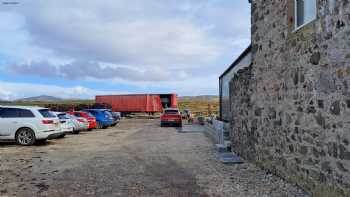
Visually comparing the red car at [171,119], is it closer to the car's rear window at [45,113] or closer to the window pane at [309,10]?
the car's rear window at [45,113]

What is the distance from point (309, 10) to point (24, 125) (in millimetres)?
12793

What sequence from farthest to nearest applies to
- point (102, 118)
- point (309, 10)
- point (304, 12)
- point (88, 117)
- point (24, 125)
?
point (102, 118) → point (88, 117) → point (24, 125) → point (304, 12) → point (309, 10)

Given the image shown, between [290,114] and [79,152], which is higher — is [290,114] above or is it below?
above

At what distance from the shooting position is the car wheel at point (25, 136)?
15875mm

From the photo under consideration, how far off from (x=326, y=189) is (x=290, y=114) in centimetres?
196

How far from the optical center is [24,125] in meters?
15.8

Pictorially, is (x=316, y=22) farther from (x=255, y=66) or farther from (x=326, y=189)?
(x=255, y=66)

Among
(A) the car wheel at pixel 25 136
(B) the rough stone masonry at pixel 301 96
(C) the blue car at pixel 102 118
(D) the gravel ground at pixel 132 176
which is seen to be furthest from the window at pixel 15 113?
(C) the blue car at pixel 102 118

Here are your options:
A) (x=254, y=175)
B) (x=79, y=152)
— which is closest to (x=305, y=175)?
(x=254, y=175)

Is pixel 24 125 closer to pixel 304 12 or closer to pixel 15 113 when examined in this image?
pixel 15 113

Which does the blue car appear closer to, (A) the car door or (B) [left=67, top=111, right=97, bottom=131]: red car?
(B) [left=67, top=111, right=97, bottom=131]: red car

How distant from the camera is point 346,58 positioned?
543 centimetres

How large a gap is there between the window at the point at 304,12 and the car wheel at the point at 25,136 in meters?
12.3

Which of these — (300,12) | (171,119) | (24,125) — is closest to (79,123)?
(24,125)
